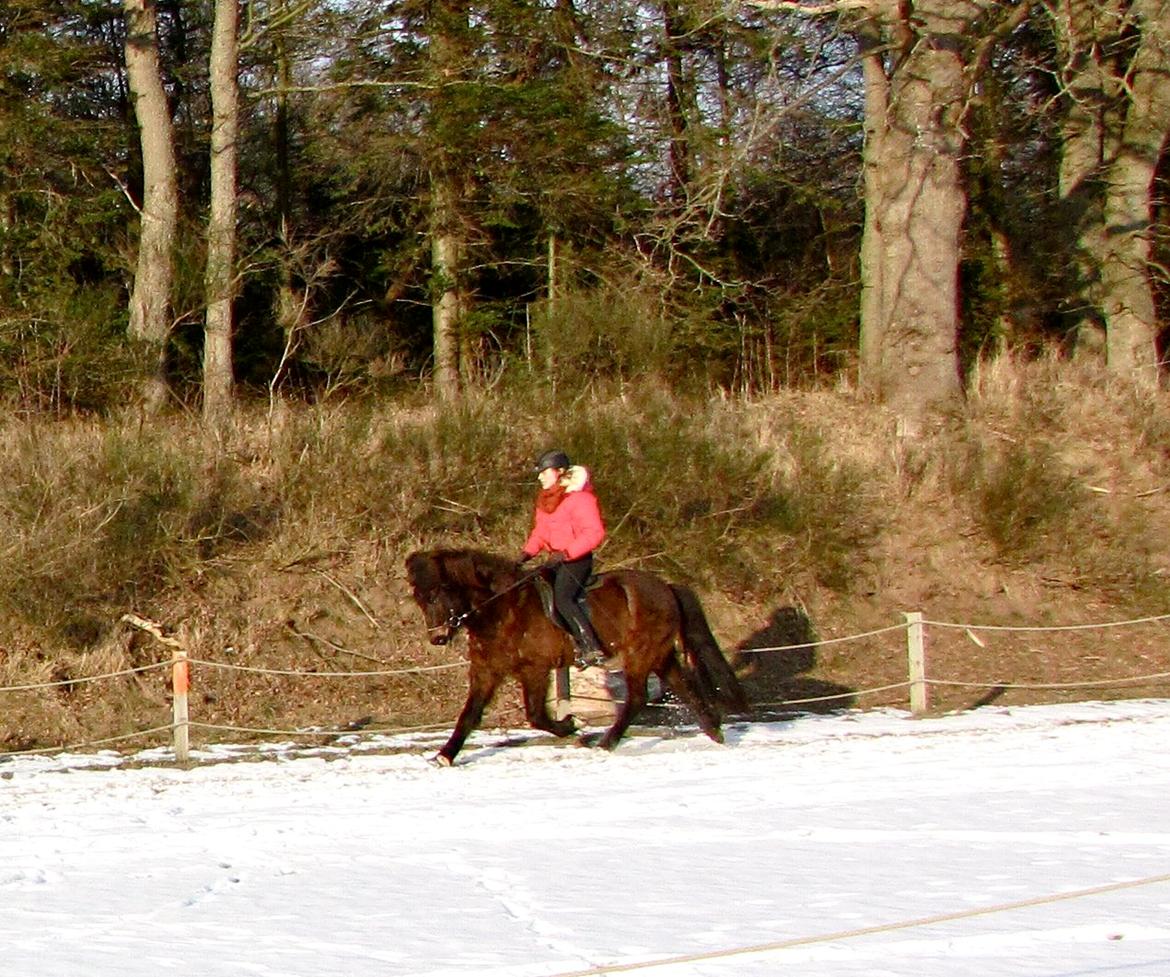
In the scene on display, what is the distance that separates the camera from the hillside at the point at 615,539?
16500 millimetres

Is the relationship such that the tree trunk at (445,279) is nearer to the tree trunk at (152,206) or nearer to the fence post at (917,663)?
the tree trunk at (152,206)

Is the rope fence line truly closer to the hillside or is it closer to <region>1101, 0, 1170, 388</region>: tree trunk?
the hillside

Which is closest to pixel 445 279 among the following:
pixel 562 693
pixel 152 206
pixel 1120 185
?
pixel 152 206

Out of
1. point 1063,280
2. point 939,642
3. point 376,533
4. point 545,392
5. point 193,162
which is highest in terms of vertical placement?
point 193,162

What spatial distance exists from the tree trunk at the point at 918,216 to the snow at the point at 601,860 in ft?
31.7

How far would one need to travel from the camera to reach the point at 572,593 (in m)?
13.4

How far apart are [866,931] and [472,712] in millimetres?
6525

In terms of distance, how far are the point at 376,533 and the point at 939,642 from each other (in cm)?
666

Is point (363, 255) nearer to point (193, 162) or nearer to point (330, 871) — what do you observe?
point (193, 162)

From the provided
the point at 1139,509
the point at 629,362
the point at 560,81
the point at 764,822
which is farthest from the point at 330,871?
the point at 560,81

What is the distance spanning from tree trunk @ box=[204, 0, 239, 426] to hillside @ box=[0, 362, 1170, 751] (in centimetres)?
185

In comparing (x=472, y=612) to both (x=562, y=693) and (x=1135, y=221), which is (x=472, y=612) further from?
(x=1135, y=221)

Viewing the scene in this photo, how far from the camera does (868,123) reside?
24.5m

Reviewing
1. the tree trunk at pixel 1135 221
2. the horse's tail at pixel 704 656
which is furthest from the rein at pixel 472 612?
the tree trunk at pixel 1135 221
